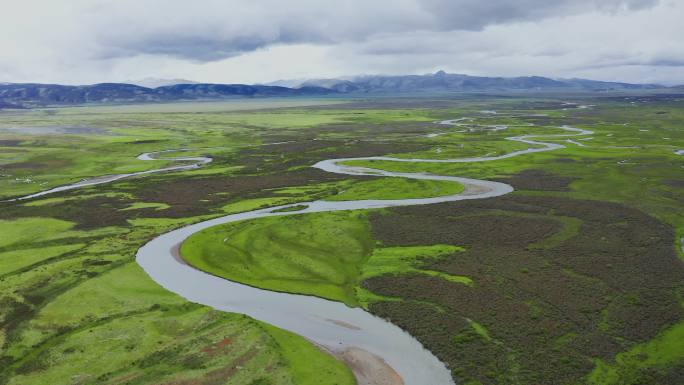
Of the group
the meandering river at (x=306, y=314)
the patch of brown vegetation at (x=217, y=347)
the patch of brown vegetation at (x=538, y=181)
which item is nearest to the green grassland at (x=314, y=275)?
the patch of brown vegetation at (x=217, y=347)

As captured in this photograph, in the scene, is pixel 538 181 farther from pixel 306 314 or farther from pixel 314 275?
pixel 306 314

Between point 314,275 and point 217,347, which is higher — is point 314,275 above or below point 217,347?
below

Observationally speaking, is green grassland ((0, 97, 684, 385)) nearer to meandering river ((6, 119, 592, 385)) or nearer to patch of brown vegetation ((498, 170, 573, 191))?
patch of brown vegetation ((498, 170, 573, 191))

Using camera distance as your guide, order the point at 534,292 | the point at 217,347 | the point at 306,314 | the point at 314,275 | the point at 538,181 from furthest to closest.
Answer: the point at 538,181 → the point at 314,275 → the point at 534,292 → the point at 306,314 → the point at 217,347

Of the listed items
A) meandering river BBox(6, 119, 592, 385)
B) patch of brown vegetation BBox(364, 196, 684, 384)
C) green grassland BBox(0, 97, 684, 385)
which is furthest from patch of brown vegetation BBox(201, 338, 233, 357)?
patch of brown vegetation BBox(364, 196, 684, 384)

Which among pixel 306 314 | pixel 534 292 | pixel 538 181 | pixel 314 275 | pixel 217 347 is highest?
pixel 538 181

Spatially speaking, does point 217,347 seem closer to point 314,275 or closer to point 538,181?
point 314,275

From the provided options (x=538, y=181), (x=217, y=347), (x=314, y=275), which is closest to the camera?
(x=217, y=347)

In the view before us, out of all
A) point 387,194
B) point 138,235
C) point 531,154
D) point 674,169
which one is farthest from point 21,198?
point 674,169

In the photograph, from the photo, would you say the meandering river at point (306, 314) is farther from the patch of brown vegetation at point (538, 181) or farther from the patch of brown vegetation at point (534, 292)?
the patch of brown vegetation at point (538, 181)

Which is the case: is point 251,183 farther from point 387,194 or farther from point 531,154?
point 531,154

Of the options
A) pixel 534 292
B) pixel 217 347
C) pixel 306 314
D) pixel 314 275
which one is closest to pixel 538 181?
pixel 534 292

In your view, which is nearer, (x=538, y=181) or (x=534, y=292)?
(x=534, y=292)
